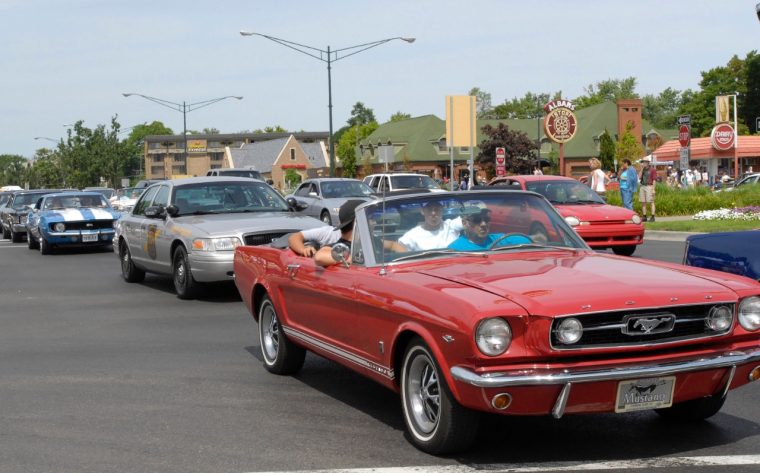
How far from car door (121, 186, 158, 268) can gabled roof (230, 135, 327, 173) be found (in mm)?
109760

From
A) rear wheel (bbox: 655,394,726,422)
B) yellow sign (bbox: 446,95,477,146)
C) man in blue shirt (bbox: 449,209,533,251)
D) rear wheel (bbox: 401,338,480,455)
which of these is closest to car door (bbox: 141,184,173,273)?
man in blue shirt (bbox: 449,209,533,251)

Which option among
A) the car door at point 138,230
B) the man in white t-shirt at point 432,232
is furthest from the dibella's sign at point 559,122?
the man in white t-shirt at point 432,232

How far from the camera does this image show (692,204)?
3161cm

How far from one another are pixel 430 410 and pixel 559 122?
146 feet

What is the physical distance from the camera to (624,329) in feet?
16.7

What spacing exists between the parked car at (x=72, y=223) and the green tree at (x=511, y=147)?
55.7 m

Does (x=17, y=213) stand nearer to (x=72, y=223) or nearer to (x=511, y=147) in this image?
(x=72, y=223)

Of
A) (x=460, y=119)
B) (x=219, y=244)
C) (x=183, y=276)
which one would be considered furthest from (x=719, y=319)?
(x=460, y=119)

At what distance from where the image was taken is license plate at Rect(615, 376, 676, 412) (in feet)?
16.7

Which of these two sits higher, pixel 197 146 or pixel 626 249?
pixel 197 146

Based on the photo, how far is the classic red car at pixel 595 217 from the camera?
59.8ft

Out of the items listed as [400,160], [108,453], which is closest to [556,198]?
[108,453]

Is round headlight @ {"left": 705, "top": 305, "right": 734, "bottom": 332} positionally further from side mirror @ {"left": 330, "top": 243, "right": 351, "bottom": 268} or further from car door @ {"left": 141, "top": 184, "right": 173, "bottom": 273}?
car door @ {"left": 141, "top": 184, "right": 173, "bottom": 273}

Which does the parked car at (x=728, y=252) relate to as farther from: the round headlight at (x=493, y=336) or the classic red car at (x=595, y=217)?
the classic red car at (x=595, y=217)
